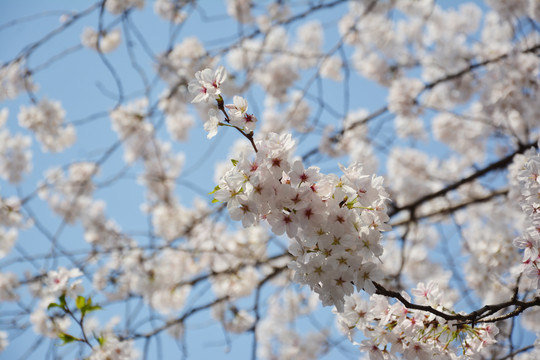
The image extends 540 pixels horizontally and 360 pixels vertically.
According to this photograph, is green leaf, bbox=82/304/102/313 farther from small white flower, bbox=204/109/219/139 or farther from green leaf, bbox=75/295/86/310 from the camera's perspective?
small white flower, bbox=204/109/219/139

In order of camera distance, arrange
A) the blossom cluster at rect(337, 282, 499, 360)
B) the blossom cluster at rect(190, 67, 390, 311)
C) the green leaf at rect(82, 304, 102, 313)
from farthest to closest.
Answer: the green leaf at rect(82, 304, 102, 313) → the blossom cluster at rect(337, 282, 499, 360) → the blossom cluster at rect(190, 67, 390, 311)

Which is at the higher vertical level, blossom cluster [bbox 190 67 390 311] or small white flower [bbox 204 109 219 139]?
small white flower [bbox 204 109 219 139]

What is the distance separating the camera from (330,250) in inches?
48.1

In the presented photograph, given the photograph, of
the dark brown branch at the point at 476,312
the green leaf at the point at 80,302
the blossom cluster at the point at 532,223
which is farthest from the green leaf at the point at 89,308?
the blossom cluster at the point at 532,223

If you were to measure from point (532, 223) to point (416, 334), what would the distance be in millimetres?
614

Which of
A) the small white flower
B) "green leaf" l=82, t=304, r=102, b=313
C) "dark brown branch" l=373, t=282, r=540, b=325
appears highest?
the small white flower

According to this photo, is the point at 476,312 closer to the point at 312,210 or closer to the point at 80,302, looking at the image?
the point at 312,210

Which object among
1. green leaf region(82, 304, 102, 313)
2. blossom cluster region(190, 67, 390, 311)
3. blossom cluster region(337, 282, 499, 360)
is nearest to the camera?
blossom cluster region(190, 67, 390, 311)

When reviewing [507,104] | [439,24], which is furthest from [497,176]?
[439,24]

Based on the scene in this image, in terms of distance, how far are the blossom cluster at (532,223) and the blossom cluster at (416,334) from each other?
0.26m

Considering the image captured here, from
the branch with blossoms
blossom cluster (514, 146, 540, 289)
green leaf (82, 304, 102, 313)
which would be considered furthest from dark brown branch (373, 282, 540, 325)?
green leaf (82, 304, 102, 313)

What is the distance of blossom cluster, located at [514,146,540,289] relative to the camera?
145 centimetres

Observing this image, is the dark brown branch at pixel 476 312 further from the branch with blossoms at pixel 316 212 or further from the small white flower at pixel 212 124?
the small white flower at pixel 212 124

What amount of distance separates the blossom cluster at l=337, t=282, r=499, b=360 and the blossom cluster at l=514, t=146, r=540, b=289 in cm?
26
